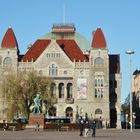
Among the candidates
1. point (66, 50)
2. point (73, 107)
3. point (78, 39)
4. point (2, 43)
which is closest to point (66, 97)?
point (73, 107)

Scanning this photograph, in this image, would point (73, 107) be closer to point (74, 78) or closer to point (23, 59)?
point (74, 78)

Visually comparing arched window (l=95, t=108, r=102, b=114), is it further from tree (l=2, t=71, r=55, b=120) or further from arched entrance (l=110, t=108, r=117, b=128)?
tree (l=2, t=71, r=55, b=120)

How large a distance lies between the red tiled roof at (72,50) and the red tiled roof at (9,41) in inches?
436

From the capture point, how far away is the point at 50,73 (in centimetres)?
11738

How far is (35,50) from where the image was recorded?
406ft

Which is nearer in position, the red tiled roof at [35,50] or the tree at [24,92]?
the tree at [24,92]

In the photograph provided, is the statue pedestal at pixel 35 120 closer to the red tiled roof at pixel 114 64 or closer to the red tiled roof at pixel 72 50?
the red tiled roof at pixel 72 50

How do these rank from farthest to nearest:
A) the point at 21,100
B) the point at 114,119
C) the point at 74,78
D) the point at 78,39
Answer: the point at 78,39 < the point at 114,119 < the point at 74,78 < the point at 21,100

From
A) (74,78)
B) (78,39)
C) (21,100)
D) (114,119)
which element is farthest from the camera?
(78,39)

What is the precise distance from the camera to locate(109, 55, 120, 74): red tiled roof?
408 feet

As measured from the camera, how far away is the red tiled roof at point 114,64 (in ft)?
408

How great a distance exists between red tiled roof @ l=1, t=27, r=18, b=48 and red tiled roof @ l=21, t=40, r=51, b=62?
3950 mm

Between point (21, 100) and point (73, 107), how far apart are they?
68.7 ft

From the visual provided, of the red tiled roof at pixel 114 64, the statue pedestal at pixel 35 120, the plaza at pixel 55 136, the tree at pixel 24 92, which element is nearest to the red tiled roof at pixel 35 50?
the red tiled roof at pixel 114 64
